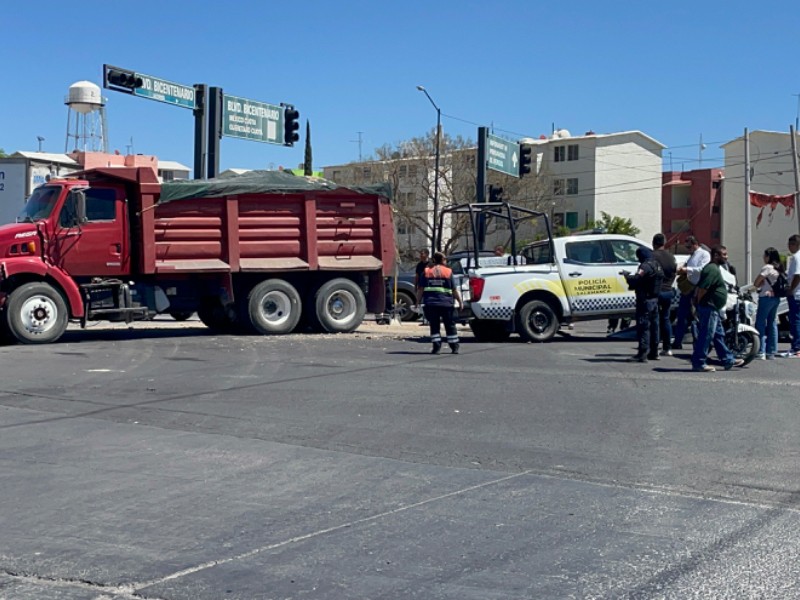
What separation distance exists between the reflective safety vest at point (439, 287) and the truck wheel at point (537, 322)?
2.63 meters

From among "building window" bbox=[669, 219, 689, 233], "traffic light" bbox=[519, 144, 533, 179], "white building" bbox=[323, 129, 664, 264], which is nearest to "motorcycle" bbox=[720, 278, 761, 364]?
"traffic light" bbox=[519, 144, 533, 179]

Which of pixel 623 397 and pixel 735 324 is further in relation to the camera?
Result: pixel 735 324

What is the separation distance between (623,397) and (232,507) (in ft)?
20.6

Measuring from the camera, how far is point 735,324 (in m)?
15.5

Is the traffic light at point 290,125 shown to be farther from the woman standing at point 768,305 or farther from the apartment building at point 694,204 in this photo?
the apartment building at point 694,204

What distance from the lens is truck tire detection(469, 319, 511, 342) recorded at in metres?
19.6

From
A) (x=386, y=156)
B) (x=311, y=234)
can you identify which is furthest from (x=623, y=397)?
(x=386, y=156)

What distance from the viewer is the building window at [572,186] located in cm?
7469

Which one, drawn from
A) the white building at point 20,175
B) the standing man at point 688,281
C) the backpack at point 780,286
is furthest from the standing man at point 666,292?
the white building at point 20,175

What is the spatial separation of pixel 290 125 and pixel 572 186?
48.0 meters

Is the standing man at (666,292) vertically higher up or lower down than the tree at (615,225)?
lower down

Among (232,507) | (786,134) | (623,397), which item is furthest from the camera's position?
(786,134)

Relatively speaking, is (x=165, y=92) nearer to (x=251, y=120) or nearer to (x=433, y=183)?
(x=251, y=120)

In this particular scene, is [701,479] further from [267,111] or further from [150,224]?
[267,111]
